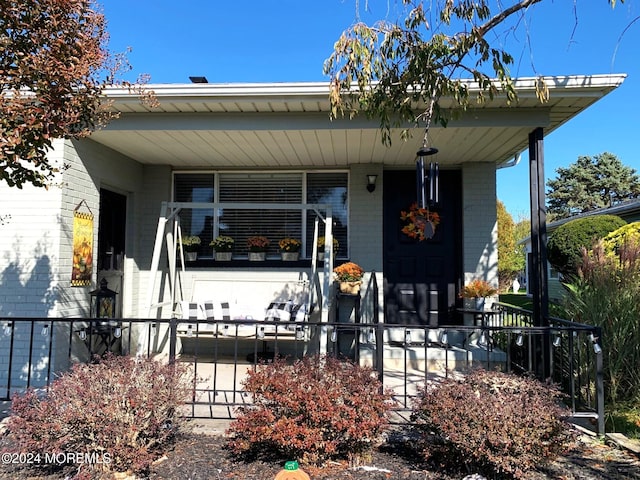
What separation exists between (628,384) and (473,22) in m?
3.64

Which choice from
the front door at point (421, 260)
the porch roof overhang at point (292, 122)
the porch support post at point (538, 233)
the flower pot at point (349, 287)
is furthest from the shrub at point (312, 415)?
the front door at point (421, 260)

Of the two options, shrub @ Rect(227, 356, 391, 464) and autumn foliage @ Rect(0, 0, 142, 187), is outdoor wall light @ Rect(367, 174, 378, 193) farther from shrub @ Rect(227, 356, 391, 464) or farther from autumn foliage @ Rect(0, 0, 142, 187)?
autumn foliage @ Rect(0, 0, 142, 187)

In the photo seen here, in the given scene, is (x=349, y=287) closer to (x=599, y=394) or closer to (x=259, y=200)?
(x=259, y=200)

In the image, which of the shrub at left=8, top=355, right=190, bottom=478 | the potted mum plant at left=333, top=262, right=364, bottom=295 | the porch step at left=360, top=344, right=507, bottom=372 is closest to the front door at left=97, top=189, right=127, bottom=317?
the potted mum plant at left=333, top=262, right=364, bottom=295

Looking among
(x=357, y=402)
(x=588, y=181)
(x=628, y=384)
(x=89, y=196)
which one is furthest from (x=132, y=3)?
(x=588, y=181)

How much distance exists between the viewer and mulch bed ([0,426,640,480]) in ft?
9.61

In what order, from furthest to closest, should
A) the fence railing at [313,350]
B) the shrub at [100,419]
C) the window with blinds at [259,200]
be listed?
1. the window with blinds at [259,200]
2. the fence railing at [313,350]
3. the shrub at [100,419]

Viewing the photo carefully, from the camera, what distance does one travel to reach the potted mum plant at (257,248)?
7.23 meters

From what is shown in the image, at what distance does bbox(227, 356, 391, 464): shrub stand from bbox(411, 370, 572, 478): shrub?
0.37m

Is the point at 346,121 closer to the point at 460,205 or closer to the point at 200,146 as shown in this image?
the point at 200,146

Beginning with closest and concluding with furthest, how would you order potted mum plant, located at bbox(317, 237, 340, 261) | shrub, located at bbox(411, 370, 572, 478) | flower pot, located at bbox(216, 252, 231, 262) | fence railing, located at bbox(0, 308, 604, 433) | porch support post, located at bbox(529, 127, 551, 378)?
shrub, located at bbox(411, 370, 572, 478), fence railing, located at bbox(0, 308, 604, 433), porch support post, located at bbox(529, 127, 551, 378), potted mum plant, located at bbox(317, 237, 340, 261), flower pot, located at bbox(216, 252, 231, 262)

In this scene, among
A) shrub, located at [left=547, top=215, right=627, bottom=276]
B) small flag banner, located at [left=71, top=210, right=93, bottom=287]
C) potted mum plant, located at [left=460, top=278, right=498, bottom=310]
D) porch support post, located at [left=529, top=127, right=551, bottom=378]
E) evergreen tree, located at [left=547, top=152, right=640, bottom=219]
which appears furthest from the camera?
evergreen tree, located at [left=547, top=152, right=640, bottom=219]

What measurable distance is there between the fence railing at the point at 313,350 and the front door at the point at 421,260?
1.27 ft

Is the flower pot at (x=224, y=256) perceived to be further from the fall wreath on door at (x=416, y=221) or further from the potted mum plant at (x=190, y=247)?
the fall wreath on door at (x=416, y=221)
